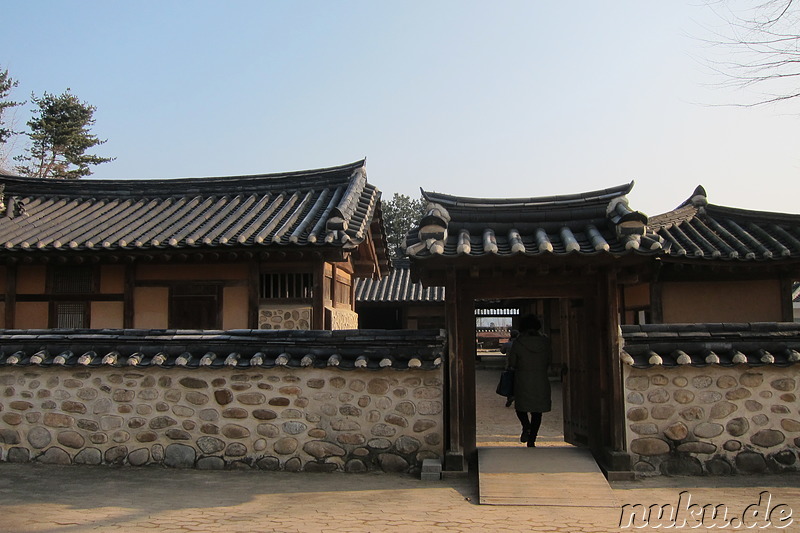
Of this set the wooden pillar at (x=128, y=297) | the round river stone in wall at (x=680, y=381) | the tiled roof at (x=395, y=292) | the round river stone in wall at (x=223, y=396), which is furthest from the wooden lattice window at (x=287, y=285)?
the tiled roof at (x=395, y=292)

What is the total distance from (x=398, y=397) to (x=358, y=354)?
29.1 inches

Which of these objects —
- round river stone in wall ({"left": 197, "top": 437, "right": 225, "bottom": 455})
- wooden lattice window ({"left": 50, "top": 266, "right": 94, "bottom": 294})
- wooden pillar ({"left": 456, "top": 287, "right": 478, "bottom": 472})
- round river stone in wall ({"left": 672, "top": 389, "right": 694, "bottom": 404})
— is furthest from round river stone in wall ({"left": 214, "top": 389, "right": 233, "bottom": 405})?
wooden lattice window ({"left": 50, "top": 266, "right": 94, "bottom": 294})

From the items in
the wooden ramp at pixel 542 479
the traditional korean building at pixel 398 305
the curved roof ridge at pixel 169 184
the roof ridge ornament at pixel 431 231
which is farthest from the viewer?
the traditional korean building at pixel 398 305

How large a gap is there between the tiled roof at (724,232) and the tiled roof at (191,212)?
6895mm

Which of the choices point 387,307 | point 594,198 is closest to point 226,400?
point 594,198

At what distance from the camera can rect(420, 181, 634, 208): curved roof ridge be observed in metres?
8.12

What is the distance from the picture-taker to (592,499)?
638 cm

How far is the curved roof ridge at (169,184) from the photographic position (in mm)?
16938

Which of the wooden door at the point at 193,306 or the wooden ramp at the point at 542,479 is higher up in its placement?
the wooden door at the point at 193,306

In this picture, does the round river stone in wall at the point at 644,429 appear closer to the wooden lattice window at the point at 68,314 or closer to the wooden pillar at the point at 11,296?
the wooden lattice window at the point at 68,314

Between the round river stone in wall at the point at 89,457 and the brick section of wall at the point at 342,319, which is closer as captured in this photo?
the round river stone in wall at the point at 89,457

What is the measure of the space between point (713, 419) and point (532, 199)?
3552mm

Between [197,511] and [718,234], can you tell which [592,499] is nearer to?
[197,511]

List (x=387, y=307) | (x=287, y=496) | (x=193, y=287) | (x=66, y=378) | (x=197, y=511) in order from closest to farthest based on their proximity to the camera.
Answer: (x=197, y=511), (x=287, y=496), (x=66, y=378), (x=193, y=287), (x=387, y=307)
